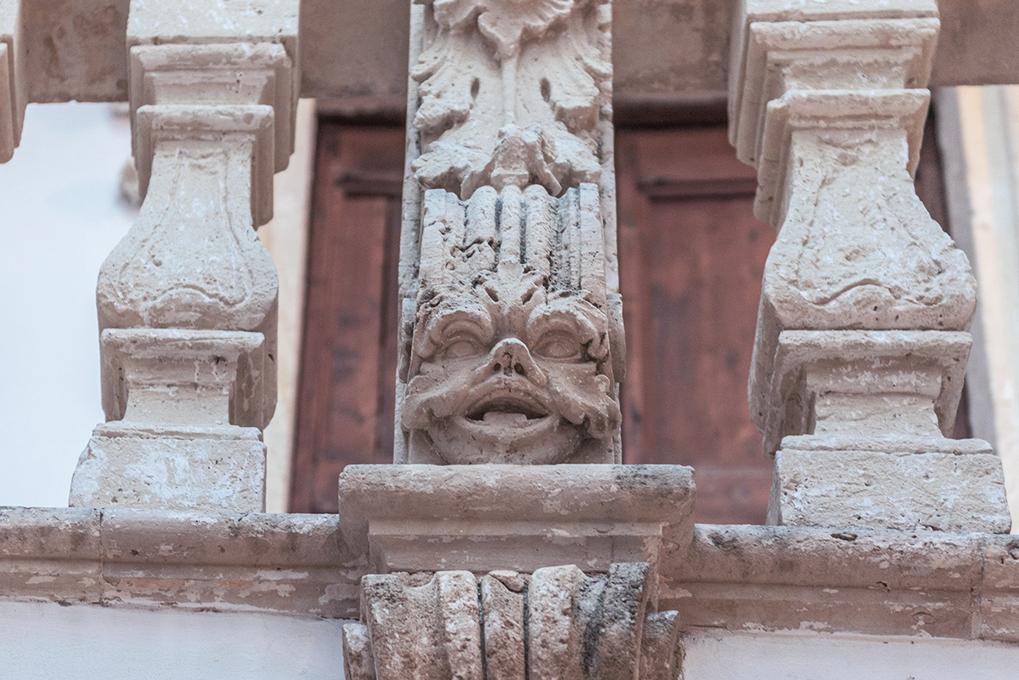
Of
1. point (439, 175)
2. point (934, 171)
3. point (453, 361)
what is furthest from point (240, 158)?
point (934, 171)

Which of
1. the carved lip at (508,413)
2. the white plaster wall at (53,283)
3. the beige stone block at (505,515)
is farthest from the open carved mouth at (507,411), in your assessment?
the white plaster wall at (53,283)

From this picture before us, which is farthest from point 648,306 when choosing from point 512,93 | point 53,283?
point 512,93

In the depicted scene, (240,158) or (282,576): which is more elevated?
(240,158)

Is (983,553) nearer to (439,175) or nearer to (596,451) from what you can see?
(596,451)

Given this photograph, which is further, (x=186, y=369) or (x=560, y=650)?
(x=186, y=369)

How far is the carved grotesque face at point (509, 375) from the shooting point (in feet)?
13.4

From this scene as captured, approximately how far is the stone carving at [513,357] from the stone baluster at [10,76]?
115 cm

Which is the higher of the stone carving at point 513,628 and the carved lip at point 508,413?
the carved lip at point 508,413

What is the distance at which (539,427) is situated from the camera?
407 cm

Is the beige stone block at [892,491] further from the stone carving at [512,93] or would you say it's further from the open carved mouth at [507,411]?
the stone carving at [512,93]

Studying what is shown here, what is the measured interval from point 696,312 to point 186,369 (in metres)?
3.99

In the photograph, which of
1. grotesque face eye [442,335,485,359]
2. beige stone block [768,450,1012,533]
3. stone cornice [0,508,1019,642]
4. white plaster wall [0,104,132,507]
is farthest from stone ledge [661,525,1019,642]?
white plaster wall [0,104,132,507]

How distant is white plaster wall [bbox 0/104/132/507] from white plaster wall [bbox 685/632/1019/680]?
3379mm

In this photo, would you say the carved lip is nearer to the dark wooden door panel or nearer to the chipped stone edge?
the chipped stone edge
